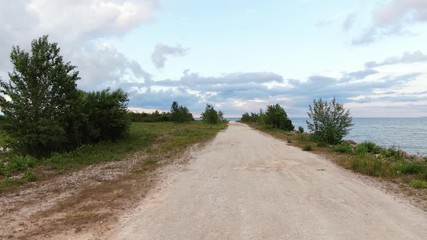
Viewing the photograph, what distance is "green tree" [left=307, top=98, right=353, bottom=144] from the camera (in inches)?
1000

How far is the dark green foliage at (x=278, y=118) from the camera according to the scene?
57.0m

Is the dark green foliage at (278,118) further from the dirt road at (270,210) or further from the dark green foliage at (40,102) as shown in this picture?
the dirt road at (270,210)

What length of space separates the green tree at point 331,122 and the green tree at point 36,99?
1605 centimetres

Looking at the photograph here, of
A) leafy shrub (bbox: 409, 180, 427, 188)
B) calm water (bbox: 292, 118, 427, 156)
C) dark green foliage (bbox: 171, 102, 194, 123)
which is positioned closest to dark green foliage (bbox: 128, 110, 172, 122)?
dark green foliage (bbox: 171, 102, 194, 123)

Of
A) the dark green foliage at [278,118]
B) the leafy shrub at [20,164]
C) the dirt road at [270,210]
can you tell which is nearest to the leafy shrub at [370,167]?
the dirt road at [270,210]

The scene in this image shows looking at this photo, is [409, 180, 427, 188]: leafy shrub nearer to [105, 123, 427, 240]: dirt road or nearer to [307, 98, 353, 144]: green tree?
[105, 123, 427, 240]: dirt road

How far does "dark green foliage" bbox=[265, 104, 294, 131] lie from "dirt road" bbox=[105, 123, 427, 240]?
44.0 metres

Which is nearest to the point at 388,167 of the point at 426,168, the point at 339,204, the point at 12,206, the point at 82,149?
the point at 426,168

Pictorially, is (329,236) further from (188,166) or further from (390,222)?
(188,166)

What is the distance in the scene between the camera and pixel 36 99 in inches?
699

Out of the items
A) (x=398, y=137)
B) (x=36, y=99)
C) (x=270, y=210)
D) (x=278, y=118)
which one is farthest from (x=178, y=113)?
(x=270, y=210)

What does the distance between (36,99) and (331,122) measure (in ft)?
59.4

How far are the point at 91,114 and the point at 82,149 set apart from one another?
5.12 m

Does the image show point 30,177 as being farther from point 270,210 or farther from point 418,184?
point 418,184
